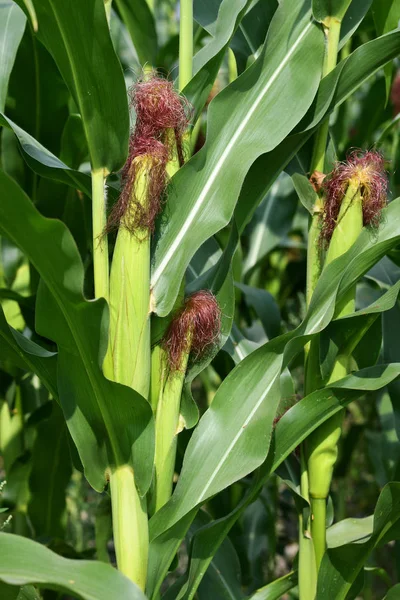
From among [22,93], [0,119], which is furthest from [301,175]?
[22,93]

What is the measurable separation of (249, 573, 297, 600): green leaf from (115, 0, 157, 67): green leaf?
97cm

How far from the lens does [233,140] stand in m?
1.23

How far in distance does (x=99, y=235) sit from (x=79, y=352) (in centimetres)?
17

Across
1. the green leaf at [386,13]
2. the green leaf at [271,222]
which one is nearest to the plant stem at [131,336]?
the green leaf at [386,13]

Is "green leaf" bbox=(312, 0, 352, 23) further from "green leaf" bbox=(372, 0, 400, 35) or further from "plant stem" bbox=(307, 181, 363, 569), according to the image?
"plant stem" bbox=(307, 181, 363, 569)

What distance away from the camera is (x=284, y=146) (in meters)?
1.33

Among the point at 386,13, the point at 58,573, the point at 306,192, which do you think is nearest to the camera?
the point at 58,573

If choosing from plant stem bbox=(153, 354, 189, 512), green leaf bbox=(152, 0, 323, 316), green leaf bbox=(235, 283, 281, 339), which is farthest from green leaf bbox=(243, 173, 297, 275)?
plant stem bbox=(153, 354, 189, 512)

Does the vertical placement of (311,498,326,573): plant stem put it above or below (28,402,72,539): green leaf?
below

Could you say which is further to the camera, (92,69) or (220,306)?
(220,306)

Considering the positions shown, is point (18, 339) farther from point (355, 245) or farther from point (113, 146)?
point (355, 245)

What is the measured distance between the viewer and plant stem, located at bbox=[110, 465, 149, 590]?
112 cm

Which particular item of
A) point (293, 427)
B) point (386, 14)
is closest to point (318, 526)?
point (293, 427)

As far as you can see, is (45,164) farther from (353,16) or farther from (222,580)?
(222,580)
